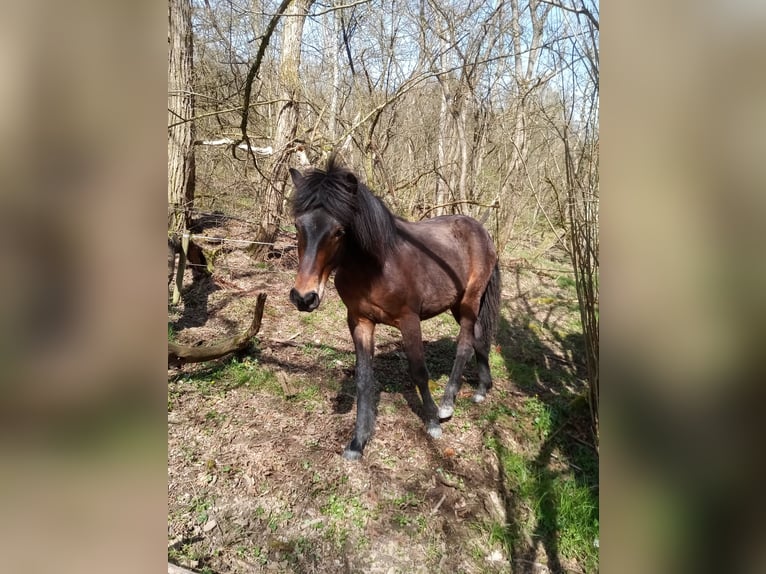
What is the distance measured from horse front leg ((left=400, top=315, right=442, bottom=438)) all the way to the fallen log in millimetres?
1634

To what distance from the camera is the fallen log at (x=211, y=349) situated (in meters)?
3.54

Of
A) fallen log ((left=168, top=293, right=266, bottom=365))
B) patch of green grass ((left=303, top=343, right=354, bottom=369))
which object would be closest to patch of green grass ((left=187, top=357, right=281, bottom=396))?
fallen log ((left=168, top=293, right=266, bottom=365))

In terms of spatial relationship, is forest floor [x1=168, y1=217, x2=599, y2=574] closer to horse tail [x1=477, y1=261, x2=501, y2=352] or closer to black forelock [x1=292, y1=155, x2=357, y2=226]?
horse tail [x1=477, y1=261, x2=501, y2=352]

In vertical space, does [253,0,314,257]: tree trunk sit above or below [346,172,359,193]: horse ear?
above

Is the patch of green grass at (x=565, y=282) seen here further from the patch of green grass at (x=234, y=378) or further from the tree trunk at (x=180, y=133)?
the tree trunk at (x=180, y=133)

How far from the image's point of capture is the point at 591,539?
2307 millimetres

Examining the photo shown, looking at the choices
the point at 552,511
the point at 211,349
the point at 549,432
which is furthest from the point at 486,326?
the point at 211,349

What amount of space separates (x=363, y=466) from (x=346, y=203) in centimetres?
183

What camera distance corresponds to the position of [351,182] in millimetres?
2457

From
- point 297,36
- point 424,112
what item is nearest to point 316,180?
point 297,36

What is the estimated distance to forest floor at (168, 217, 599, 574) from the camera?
7.31 feet
